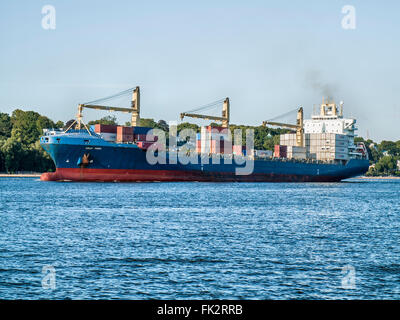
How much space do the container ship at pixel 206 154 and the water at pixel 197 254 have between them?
95.8 feet

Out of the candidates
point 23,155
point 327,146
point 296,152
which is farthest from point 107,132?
point 23,155

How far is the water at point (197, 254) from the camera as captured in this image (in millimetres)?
14836

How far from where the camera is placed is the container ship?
6506 centimetres

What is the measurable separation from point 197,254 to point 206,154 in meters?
56.2

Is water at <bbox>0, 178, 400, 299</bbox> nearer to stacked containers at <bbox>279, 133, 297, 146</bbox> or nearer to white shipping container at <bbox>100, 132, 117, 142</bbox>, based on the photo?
white shipping container at <bbox>100, 132, 117, 142</bbox>

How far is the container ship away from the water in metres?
29.2

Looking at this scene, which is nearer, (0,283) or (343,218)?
(0,283)

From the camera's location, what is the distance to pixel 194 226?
92.3 ft

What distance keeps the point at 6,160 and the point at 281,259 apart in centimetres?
9531

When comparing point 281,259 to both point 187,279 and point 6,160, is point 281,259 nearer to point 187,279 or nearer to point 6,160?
point 187,279

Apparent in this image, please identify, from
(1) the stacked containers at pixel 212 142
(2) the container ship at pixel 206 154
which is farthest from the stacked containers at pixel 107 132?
(1) the stacked containers at pixel 212 142

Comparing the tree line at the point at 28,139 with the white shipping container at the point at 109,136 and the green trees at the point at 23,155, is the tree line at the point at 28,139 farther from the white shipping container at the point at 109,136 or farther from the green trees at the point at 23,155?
the white shipping container at the point at 109,136

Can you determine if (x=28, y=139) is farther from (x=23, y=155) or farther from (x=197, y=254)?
(x=197, y=254)
